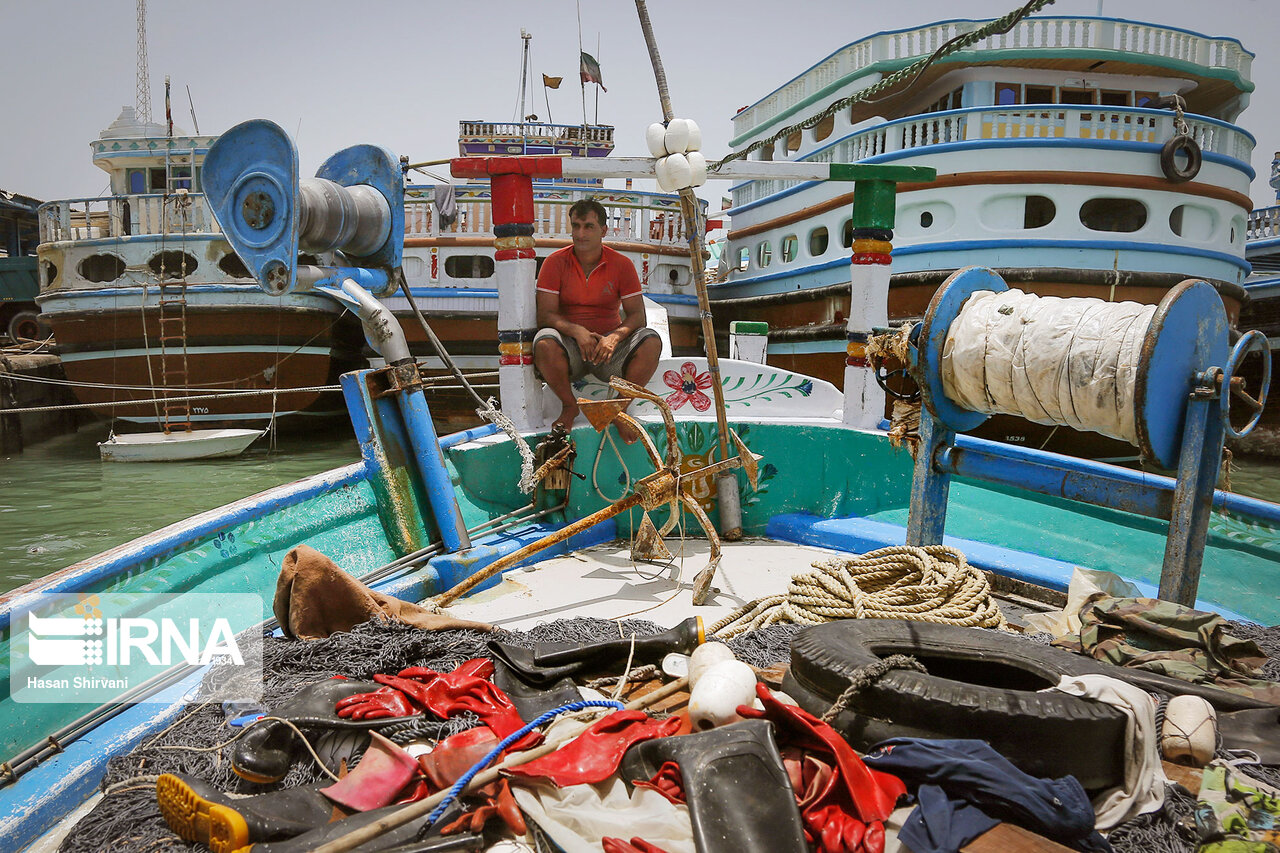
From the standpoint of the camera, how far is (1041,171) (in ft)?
29.7

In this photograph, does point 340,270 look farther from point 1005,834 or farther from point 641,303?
point 1005,834

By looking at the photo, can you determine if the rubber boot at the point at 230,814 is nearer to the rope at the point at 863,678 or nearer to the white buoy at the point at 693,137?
the rope at the point at 863,678

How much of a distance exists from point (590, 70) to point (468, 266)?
21.9 feet

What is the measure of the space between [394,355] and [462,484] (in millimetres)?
979

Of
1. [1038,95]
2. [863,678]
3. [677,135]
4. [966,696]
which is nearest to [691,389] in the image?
[677,135]

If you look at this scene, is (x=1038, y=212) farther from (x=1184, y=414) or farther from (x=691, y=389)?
(x=1184, y=414)

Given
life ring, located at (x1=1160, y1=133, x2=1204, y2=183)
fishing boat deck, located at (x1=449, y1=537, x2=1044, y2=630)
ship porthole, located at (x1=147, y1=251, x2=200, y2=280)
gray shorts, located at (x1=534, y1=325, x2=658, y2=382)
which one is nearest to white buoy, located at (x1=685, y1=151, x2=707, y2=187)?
gray shorts, located at (x1=534, y1=325, x2=658, y2=382)

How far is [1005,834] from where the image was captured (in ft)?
4.85

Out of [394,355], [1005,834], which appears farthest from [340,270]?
[1005,834]

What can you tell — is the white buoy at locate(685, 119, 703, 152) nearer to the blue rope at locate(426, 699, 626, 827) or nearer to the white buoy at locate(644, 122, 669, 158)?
the white buoy at locate(644, 122, 669, 158)

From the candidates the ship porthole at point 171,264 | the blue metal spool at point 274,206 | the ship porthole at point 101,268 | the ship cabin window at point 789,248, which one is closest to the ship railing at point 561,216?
the ship cabin window at point 789,248

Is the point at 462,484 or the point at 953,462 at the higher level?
the point at 953,462

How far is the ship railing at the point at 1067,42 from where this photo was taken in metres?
10.4

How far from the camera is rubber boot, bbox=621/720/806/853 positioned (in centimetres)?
144
